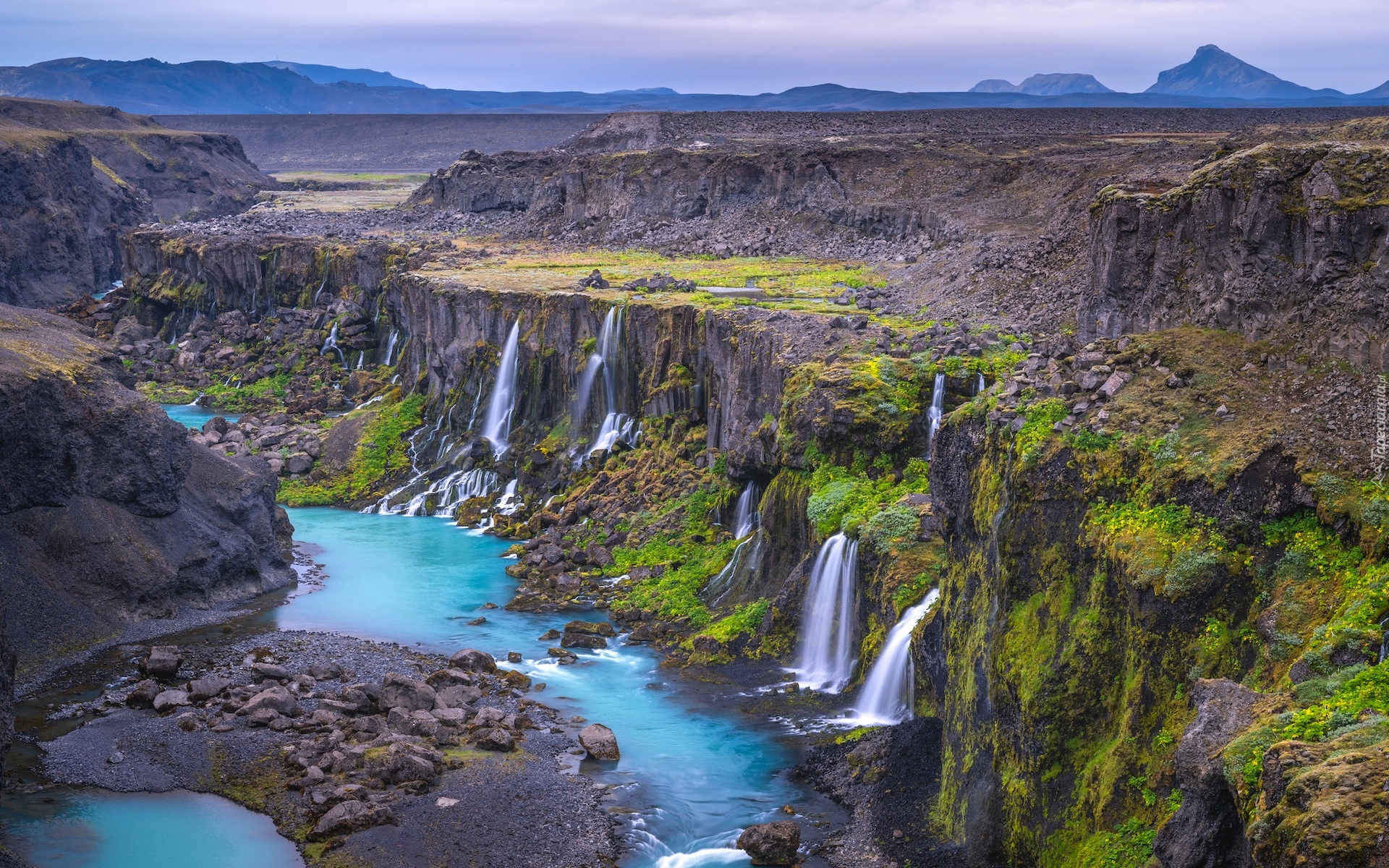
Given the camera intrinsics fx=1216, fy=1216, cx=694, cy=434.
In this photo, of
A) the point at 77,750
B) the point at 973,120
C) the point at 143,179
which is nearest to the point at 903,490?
the point at 77,750

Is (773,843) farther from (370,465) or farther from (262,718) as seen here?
(370,465)

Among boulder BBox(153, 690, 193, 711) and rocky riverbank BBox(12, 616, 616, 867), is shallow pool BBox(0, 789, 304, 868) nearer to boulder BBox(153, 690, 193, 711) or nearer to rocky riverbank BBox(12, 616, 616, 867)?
rocky riverbank BBox(12, 616, 616, 867)

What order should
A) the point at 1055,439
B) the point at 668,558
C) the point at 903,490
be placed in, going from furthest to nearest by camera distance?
the point at 668,558 → the point at 903,490 → the point at 1055,439

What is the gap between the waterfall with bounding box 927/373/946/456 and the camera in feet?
117

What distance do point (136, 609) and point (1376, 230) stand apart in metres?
33.2

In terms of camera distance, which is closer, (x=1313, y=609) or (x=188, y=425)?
(x=1313, y=609)

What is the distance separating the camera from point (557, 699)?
104ft

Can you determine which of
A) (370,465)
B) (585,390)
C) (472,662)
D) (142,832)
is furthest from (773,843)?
(370,465)

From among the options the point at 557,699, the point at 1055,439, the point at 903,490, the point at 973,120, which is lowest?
the point at 557,699

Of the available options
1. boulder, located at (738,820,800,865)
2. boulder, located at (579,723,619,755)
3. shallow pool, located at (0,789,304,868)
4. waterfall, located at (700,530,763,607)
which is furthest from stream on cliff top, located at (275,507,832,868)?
shallow pool, located at (0,789,304,868)

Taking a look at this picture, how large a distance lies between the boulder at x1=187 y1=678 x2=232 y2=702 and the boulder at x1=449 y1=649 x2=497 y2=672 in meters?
5.78

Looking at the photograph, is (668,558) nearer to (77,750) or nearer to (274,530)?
(274,530)

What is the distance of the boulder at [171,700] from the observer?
1150 inches

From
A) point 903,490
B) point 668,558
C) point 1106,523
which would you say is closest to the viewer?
point 1106,523
